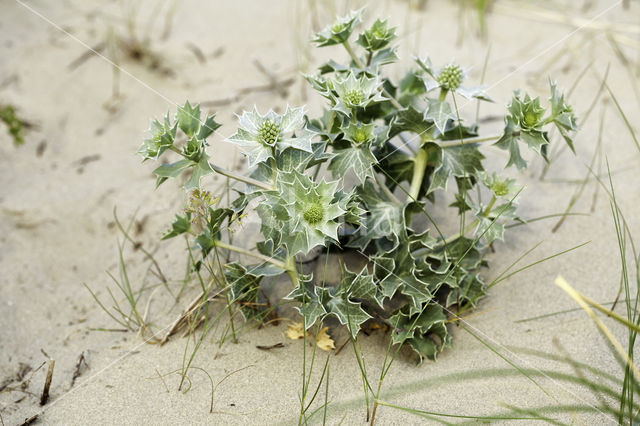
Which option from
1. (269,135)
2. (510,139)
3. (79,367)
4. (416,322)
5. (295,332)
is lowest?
(79,367)

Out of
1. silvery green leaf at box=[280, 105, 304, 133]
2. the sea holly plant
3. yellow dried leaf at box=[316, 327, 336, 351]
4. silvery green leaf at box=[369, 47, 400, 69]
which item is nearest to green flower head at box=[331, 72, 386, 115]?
the sea holly plant

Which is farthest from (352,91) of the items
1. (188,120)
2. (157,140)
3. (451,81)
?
(157,140)

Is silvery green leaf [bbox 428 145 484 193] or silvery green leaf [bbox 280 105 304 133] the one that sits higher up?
silvery green leaf [bbox 280 105 304 133]

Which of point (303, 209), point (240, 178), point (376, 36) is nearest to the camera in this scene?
point (303, 209)

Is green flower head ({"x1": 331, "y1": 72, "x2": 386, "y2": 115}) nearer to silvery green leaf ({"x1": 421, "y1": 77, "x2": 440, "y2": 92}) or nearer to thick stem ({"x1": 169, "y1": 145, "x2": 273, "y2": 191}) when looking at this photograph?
silvery green leaf ({"x1": 421, "y1": 77, "x2": 440, "y2": 92})

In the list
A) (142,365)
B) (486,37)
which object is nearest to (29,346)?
(142,365)

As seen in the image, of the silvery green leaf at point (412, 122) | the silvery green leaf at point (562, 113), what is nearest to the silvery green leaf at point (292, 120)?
the silvery green leaf at point (412, 122)

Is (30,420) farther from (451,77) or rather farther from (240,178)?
(451,77)
